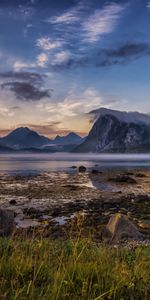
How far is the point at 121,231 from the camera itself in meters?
15.8

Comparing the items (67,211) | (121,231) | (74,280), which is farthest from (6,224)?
(74,280)

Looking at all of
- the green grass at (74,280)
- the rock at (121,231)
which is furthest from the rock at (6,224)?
the green grass at (74,280)

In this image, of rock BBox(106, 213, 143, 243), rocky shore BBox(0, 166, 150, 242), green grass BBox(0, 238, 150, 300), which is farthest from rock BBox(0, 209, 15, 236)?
green grass BBox(0, 238, 150, 300)

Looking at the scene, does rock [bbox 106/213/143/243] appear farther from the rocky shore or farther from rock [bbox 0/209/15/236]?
rock [bbox 0/209/15/236]

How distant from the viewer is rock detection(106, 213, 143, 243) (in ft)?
50.8

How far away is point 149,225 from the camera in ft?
67.6

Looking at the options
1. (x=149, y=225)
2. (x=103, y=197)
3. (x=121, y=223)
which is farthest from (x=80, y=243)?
(x=103, y=197)

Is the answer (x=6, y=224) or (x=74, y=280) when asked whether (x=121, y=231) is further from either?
(x=74, y=280)

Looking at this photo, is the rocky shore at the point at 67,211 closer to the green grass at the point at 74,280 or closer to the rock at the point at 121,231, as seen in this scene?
the rock at the point at 121,231

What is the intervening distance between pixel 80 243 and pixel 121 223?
23.7 ft

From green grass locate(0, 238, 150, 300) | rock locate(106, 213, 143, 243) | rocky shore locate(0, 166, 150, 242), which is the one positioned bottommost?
rocky shore locate(0, 166, 150, 242)

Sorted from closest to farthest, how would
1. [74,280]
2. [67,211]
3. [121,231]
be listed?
[74,280]
[121,231]
[67,211]

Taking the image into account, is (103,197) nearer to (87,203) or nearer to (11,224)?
(87,203)

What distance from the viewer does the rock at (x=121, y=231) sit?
1549 cm
